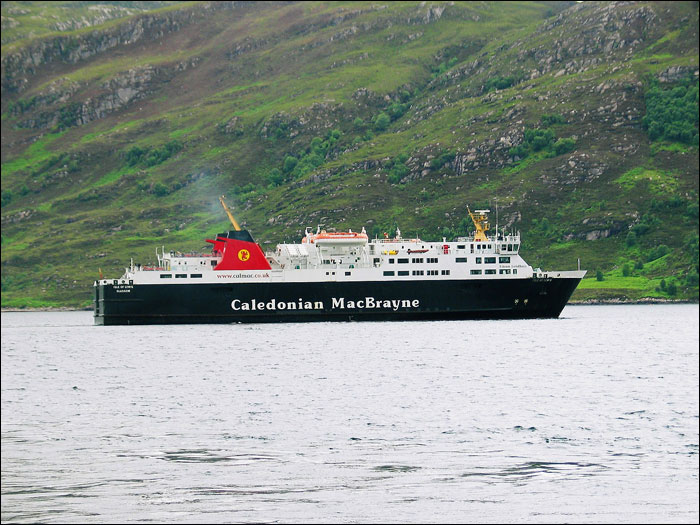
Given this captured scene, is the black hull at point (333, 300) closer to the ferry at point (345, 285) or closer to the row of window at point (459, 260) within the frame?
the ferry at point (345, 285)

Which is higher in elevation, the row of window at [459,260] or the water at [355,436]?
the row of window at [459,260]

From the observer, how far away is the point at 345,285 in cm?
11000

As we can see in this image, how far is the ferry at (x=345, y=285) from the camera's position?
359ft

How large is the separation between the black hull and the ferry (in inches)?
4.3

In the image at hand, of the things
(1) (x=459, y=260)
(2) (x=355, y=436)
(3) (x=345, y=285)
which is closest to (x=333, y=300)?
(3) (x=345, y=285)

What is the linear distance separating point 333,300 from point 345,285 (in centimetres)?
221

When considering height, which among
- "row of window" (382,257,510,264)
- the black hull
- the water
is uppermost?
"row of window" (382,257,510,264)

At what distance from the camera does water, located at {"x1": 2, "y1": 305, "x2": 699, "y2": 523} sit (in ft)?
90.6

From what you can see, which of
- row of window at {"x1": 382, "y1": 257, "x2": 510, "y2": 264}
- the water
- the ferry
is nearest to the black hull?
the ferry

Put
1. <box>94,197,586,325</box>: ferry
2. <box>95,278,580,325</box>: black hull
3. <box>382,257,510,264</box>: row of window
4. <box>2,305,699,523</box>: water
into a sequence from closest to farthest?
<box>2,305,699,523</box>: water
<box>382,257,510,264</box>: row of window
<box>94,197,586,325</box>: ferry
<box>95,278,580,325</box>: black hull

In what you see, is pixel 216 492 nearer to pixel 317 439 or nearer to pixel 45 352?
pixel 317 439

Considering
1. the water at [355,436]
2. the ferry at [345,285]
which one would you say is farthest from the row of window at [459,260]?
the water at [355,436]

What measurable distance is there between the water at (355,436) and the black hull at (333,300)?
2905 cm

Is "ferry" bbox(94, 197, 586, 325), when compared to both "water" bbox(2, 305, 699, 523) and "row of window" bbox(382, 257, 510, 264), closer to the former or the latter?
"row of window" bbox(382, 257, 510, 264)
